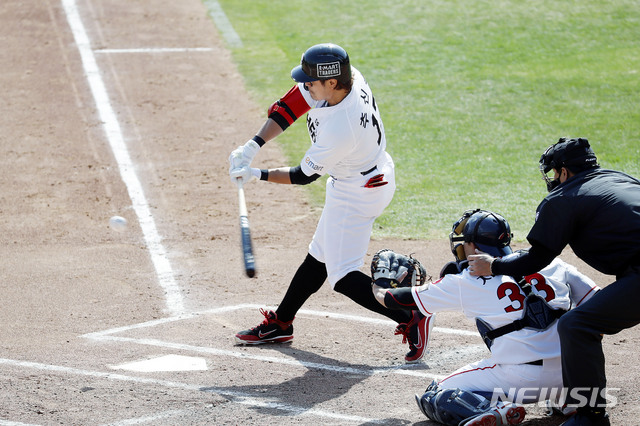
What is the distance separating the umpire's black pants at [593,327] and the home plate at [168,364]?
95.4 inches

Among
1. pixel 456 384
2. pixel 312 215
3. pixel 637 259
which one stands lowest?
pixel 312 215

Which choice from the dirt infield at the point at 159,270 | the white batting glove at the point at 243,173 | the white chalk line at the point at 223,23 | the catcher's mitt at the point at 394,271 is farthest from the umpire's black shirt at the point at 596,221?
the white chalk line at the point at 223,23

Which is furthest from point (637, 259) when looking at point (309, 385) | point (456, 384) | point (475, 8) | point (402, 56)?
point (475, 8)

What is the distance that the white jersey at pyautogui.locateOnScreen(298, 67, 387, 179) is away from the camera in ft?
17.6

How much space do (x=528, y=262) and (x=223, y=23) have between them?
1118 cm

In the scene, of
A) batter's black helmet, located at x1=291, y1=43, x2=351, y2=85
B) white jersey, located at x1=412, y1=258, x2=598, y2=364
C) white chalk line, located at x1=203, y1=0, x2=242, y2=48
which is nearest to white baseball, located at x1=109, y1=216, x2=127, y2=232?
batter's black helmet, located at x1=291, y1=43, x2=351, y2=85

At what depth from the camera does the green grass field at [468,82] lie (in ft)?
30.5

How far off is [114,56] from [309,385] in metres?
9.03

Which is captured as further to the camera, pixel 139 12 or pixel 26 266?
pixel 139 12

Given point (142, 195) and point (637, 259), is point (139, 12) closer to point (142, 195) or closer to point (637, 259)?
point (142, 195)

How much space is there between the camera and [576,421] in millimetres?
4238

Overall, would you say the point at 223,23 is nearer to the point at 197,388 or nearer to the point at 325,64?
the point at 325,64

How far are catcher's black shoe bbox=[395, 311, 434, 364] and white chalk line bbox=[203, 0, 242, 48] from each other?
908 cm

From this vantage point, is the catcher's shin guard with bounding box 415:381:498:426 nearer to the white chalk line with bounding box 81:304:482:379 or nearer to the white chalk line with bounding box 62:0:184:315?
the white chalk line with bounding box 81:304:482:379
